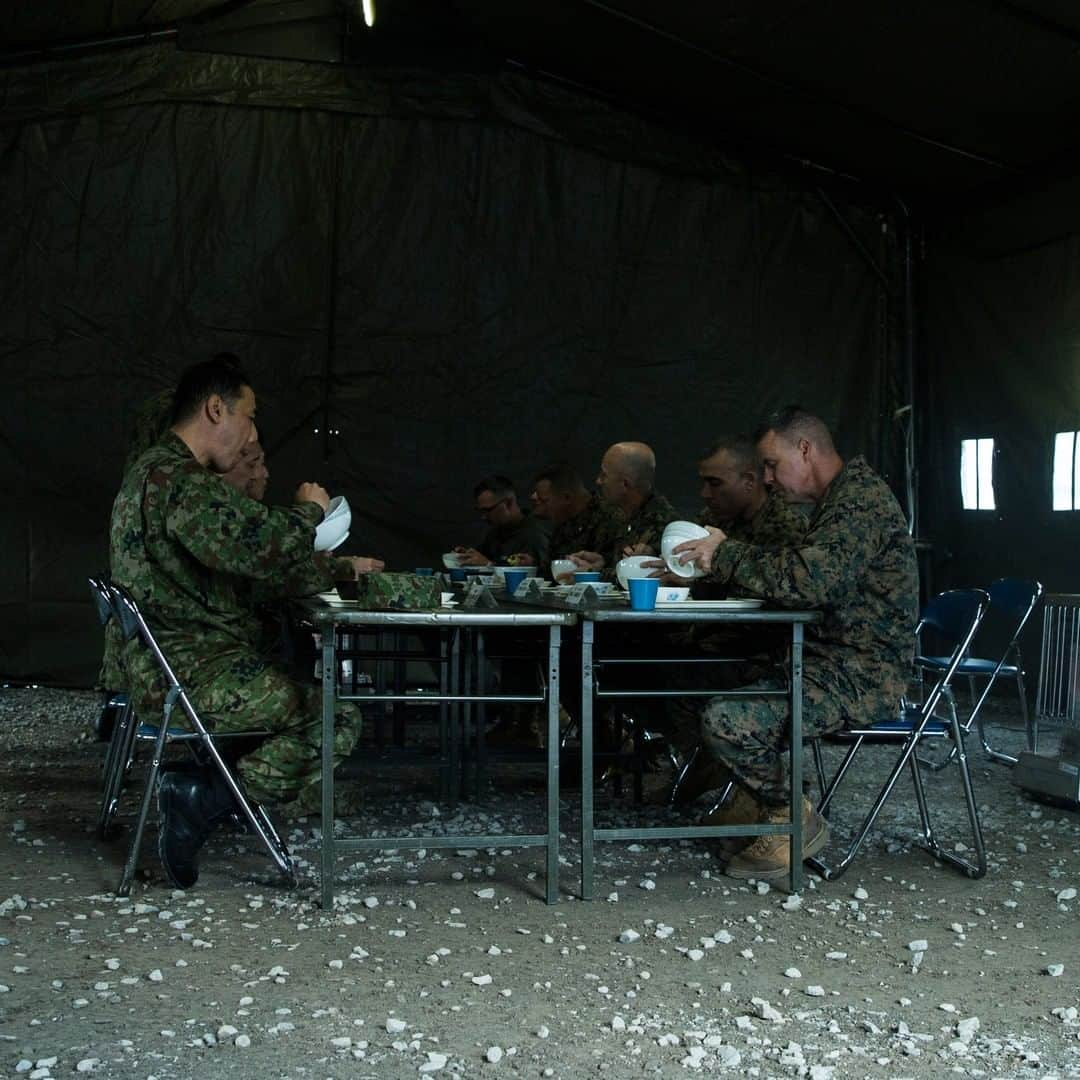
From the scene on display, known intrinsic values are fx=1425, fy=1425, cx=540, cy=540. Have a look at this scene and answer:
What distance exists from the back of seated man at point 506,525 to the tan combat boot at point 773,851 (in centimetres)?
→ 307

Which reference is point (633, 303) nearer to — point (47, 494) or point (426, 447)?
point (426, 447)

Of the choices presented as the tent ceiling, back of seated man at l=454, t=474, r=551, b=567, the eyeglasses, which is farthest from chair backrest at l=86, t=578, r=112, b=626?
the tent ceiling

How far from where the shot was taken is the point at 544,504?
740 cm

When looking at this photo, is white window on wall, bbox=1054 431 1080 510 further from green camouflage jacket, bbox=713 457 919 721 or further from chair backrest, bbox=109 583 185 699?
chair backrest, bbox=109 583 185 699

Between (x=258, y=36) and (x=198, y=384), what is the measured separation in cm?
499

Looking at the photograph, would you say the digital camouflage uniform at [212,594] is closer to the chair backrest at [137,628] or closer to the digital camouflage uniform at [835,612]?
the chair backrest at [137,628]

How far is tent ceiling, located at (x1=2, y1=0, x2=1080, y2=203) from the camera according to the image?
6.38 m

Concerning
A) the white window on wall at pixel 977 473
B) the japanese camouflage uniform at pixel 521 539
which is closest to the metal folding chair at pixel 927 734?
the japanese camouflage uniform at pixel 521 539

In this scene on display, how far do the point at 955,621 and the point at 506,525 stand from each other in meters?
3.21

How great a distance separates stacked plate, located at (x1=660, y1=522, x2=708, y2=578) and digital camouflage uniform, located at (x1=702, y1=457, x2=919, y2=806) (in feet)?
0.33

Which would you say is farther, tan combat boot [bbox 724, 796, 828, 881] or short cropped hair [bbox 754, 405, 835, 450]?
short cropped hair [bbox 754, 405, 835, 450]

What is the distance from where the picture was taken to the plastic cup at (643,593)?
3.90m

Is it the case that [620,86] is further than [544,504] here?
Yes

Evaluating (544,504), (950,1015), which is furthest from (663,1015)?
(544,504)
